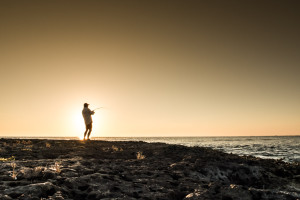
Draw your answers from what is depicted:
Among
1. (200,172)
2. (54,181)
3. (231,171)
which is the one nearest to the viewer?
(54,181)

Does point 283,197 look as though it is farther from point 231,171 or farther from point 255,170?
point 255,170

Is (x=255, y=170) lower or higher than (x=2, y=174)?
lower

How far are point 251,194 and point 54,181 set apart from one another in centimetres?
387

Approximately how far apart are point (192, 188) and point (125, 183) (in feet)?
4.66

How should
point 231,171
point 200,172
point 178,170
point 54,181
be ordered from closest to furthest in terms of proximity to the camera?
point 54,181 < point 178,170 < point 200,172 < point 231,171

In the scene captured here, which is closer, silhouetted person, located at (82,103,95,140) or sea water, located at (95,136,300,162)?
silhouetted person, located at (82,103,95,140)

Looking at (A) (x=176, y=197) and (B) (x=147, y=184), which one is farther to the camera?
(B) (x=147, y=184)

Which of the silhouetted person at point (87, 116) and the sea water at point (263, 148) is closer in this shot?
the silhouetted person at point (87, 116)

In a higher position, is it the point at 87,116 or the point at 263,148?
the point at 87,116

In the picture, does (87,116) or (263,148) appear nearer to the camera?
(87,116)

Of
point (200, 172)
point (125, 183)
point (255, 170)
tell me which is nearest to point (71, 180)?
point (125, 183)

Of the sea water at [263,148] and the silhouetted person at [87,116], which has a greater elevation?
the silhouetted person at [87,116]

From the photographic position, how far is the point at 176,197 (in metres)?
4.31

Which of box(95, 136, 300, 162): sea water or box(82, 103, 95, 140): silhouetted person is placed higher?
box(82, 103, 95, 140): silhouetted person
